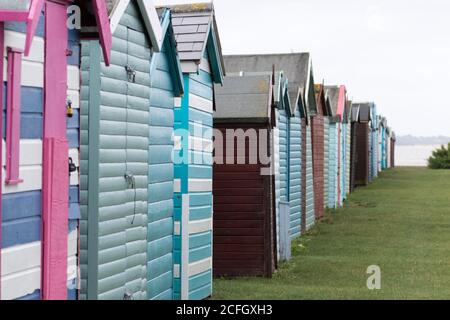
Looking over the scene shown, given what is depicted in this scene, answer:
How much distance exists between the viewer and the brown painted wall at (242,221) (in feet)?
53.7

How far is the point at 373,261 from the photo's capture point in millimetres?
18406

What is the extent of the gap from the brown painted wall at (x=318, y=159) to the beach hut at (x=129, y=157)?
51.1 ft

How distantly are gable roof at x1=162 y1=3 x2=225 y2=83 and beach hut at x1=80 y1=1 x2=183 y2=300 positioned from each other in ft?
2.32

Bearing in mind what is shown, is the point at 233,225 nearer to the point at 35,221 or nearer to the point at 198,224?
the point at 198,224

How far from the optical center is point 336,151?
33969 mm

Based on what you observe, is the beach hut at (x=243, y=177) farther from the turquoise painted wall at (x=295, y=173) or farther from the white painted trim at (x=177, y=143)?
the turquoise painted wall at (x=295, y=173)

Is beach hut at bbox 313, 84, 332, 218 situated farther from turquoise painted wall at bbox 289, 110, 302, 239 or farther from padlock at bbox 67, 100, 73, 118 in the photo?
padlock at bbox 67, 100, 73, 118

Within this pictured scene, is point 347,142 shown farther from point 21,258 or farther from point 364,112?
point 21,258

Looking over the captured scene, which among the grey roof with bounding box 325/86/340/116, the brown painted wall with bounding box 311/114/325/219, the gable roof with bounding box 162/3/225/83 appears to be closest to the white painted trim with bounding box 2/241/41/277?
the gable roof with bounding box 162/3/225/83

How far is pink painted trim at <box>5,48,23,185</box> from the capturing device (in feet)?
21.8

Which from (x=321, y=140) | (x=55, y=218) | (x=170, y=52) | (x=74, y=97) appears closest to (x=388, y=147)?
(x=321, y=140)

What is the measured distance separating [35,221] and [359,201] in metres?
29.0

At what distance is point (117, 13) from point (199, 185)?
4.44 meters

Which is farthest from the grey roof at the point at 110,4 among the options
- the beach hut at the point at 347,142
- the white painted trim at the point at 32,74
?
the beach hut at the point at 347,142
